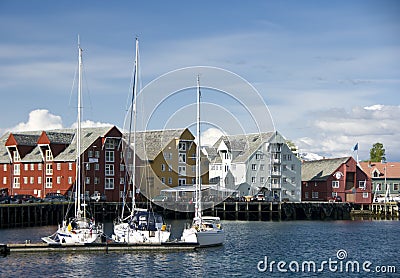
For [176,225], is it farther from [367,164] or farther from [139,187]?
[367,164]

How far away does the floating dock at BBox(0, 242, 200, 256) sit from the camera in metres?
53.2

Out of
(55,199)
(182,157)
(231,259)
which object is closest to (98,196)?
(55,199)

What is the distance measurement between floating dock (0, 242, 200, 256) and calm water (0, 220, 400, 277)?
0.42 meters

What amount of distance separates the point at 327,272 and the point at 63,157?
70615 millimetres

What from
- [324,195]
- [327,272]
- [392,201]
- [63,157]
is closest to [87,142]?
[63,157]

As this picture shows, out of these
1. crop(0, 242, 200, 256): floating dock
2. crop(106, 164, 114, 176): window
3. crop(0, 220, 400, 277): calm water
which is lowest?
crop(0, 220, 400, 277): calm water

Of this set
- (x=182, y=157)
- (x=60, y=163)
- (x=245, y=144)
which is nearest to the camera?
(x=60, y=163)

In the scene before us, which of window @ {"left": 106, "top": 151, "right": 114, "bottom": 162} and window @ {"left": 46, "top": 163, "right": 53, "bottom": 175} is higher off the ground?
window @ {"left": 106, "top": 151, "right": 114, "bottom": 162}

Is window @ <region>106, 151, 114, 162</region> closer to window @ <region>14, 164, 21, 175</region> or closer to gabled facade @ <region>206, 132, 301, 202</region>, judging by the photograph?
window @ <region>14, 164, 21, 175</region>

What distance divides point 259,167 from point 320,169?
1473cm

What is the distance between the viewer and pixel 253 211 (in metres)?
113

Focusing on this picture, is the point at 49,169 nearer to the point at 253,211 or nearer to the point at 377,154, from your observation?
the point at 253,211

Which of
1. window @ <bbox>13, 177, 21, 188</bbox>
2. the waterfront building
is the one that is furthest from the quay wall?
the waterfront building

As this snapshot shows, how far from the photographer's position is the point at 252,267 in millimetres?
50875
